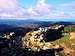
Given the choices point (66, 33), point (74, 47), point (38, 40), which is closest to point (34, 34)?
point (38, 40)

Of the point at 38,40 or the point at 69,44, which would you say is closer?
the point at 69,44

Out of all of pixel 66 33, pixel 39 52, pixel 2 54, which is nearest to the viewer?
pixel 2 54

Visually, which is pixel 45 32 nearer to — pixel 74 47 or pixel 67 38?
pixel 67 38

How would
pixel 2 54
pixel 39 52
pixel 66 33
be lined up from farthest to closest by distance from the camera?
pixel 66 33 → pixel 39 52 → pixel 2 54

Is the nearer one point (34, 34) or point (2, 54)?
point (2, 54)

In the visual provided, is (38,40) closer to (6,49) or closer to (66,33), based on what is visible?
(66,33)

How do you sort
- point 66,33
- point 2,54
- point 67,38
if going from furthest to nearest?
point 66,33 → point 67,38 → point 2,54

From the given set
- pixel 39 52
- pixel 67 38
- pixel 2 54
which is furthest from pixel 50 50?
pixel 2 54

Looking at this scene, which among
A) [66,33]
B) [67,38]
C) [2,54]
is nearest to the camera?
[2,54]

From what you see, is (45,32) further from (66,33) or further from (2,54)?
(2,54)
